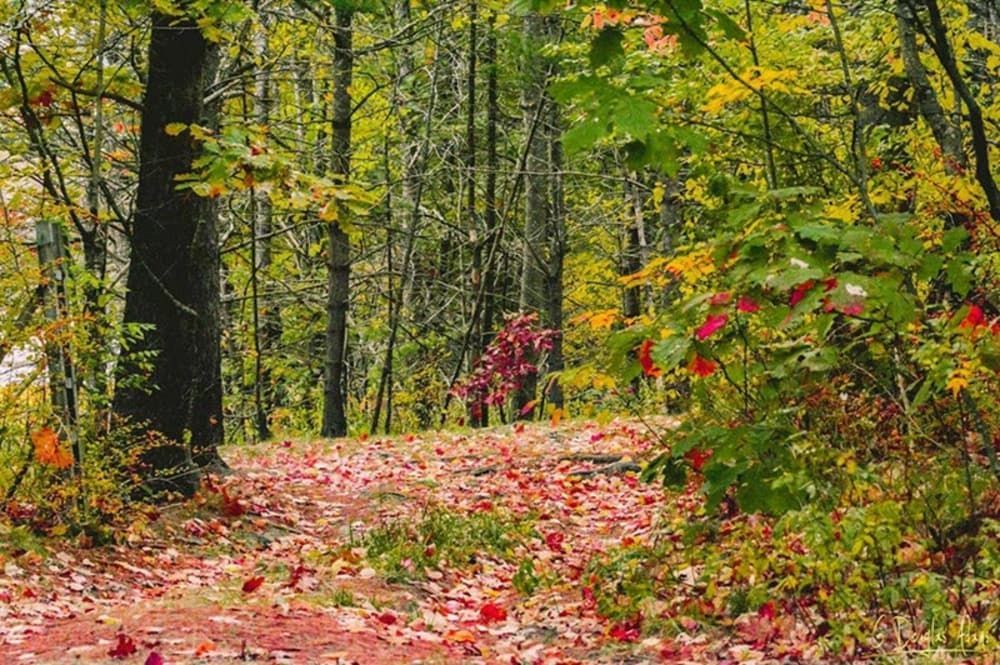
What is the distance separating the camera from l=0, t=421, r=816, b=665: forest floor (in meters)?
4.79

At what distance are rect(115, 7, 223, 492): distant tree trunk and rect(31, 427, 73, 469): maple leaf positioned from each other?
4.42 ft

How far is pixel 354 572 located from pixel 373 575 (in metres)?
0.14

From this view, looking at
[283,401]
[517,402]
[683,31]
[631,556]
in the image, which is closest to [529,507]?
[631,556]

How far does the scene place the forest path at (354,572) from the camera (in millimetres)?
4781

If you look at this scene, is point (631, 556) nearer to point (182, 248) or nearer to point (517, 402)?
point (182, 248)

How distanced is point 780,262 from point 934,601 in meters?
2.08

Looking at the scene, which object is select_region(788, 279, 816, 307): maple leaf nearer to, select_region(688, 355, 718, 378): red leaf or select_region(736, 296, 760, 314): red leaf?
select_region(736, 296, 760, 314): red leaf

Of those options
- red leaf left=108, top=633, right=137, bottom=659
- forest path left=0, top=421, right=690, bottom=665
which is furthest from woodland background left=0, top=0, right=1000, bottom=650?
red leaf left=108, top=633, right=137, bottom=659

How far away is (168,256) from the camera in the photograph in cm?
809

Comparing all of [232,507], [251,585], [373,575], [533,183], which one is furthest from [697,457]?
[533,183]

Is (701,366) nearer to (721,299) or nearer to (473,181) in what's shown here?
(721,299)

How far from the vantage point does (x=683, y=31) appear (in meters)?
3.38

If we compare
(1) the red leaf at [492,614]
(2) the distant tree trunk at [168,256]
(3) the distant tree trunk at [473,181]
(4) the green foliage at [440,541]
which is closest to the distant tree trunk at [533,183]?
(3) the distant tree trunk at [473,181]

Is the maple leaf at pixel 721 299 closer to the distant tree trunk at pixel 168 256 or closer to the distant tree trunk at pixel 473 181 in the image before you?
the distant tree trunk at pixel 168 256
